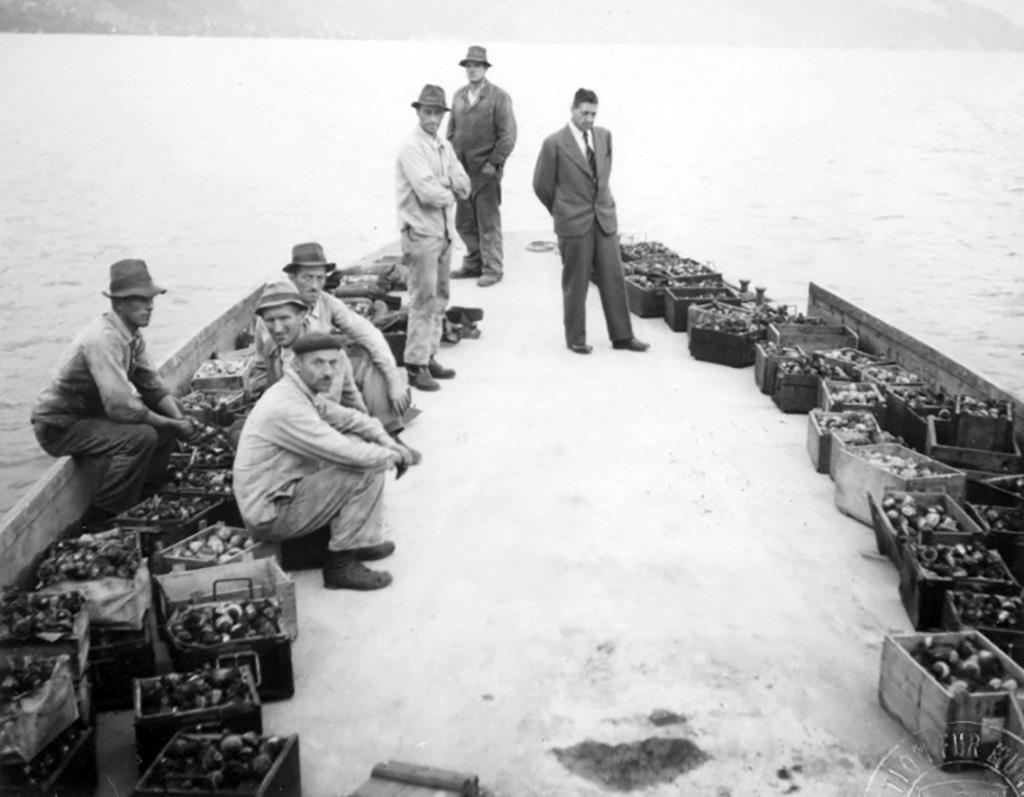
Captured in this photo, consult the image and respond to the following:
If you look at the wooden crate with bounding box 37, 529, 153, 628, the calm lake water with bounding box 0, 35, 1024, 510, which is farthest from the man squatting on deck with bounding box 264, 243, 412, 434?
the calm lake water with bounding box 0, 35, 1024, 510

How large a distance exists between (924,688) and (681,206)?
125 feet

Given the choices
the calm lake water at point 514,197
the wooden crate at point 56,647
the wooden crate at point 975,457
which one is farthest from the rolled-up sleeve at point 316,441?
the calm lake water at point 514,197

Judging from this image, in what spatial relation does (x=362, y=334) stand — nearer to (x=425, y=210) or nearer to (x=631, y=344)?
(x=425, y=210)

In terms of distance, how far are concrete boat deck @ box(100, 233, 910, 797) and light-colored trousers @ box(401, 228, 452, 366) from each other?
0.87 m

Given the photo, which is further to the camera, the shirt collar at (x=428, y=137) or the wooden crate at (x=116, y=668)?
the shirt collar at (x=428, y=137)

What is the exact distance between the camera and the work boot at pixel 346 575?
5.55 m

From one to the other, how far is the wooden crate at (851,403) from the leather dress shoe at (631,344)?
216cm

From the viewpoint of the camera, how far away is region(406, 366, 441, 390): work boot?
888 centimetres

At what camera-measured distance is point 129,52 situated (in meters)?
178

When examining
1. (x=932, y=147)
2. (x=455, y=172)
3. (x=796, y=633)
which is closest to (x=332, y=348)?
(x=796, y=633)

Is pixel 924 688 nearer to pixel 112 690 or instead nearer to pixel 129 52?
pixel 112 690

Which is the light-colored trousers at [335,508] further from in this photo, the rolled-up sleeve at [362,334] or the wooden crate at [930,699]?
the wooden crate at [930,699]

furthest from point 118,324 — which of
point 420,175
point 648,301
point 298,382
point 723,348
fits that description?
point 648,301

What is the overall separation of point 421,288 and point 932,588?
4970 mm
